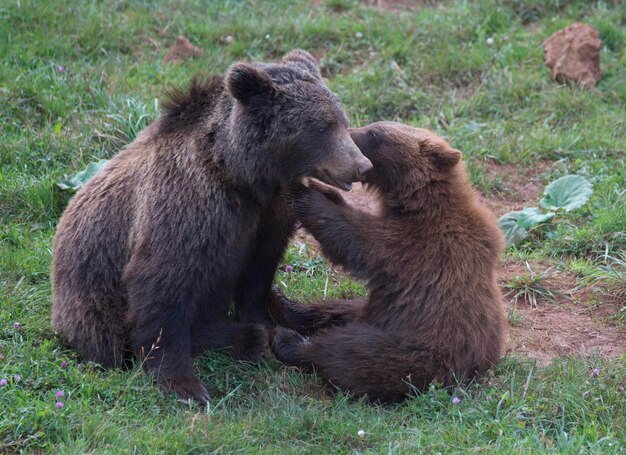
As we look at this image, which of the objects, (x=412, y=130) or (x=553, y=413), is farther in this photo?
(x=412, y=130)

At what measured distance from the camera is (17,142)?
8.02m

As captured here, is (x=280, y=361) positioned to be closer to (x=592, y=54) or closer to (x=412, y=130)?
(x=412, y=130)

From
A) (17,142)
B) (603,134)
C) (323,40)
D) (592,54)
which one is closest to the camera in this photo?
(17,142)

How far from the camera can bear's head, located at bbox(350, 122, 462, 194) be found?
618 centimetres

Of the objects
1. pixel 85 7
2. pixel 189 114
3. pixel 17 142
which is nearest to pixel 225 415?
pixel 189 114

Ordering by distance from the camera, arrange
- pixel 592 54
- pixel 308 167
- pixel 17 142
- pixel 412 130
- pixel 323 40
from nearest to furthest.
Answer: pixel 308 167 < pixel 412 130 < pixel 17 142 < pixel 592 54 < pixel 323 40

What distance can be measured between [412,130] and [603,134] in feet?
10.8

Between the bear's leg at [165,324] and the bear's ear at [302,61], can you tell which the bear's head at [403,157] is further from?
the bear's leg at [165,324]

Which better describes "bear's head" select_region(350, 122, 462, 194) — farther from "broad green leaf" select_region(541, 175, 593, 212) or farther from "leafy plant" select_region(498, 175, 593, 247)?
"broad green leaf" select_region(541, 175, 593, 212)

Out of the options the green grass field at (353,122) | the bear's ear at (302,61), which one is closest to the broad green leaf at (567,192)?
the green grass field at (353,122)

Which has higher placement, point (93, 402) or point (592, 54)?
point (592, 54)

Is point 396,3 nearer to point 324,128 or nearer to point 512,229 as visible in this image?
point 512,229

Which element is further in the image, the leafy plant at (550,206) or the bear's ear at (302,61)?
the leafy plant at (550,206)

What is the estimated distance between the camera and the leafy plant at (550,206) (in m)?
7.66
